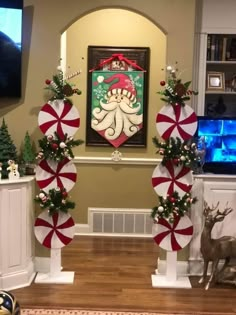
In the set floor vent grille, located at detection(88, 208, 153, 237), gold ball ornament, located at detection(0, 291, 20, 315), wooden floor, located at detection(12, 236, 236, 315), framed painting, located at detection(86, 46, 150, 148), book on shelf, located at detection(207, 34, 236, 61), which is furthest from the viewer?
floor vent grille, located at detection(88, 208, 153, 237)

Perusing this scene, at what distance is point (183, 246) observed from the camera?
424 centimetres

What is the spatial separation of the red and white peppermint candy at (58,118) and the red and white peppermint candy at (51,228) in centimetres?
71

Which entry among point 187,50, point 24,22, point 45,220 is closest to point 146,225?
point 45,220

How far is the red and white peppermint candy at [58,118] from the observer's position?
4148mm

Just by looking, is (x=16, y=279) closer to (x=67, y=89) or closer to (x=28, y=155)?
(x=28, y=155)

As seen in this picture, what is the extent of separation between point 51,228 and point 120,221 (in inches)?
70.0

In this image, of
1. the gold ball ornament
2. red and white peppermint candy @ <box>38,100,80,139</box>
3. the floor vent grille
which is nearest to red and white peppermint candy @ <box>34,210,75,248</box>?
red and white peppermint candy @ <box>38,100,80,139</box>

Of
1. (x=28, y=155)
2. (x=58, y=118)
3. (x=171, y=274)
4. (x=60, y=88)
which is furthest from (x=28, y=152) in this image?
(x=171, y=274)

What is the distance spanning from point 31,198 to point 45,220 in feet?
0.74

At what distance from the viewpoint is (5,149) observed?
411 cm

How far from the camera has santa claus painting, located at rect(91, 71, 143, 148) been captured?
5785 mm

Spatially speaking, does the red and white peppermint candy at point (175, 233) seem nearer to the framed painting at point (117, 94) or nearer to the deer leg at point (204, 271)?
the deer leg at point (204, 271)

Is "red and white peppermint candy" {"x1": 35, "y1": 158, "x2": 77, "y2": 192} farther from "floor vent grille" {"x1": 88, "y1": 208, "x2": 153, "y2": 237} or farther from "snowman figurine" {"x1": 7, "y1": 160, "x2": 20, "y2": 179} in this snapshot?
"floor vent grille" {"x1": 88, "y1": 208, "x2": 153, "y2": 237}

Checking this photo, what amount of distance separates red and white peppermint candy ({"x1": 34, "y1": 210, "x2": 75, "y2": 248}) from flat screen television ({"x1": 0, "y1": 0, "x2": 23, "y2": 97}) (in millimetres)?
1112
